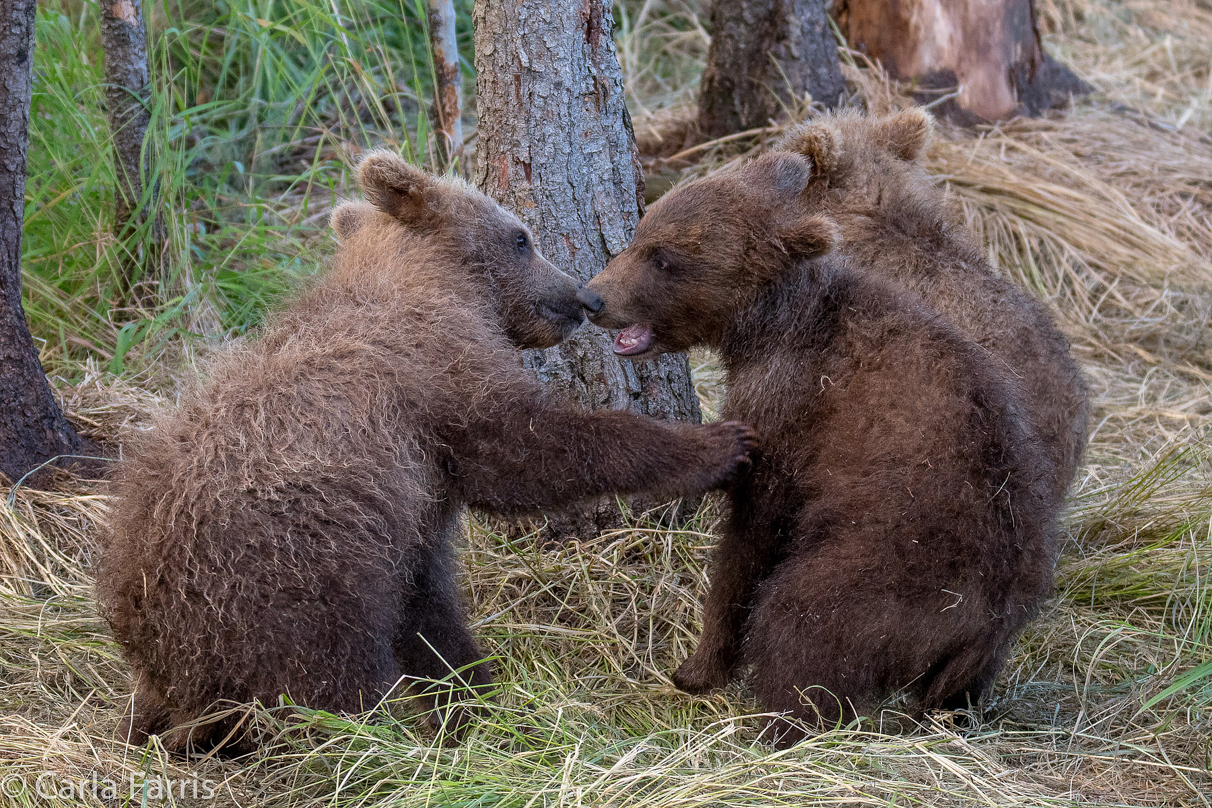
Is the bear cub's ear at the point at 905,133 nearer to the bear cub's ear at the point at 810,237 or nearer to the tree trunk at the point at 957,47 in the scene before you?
the bear cub's ear at the point at 810,237

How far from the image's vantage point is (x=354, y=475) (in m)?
3.28

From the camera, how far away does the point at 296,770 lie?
3143 mm

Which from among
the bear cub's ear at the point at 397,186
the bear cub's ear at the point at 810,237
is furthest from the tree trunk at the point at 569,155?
the bear cub's ear at the point at 810,237

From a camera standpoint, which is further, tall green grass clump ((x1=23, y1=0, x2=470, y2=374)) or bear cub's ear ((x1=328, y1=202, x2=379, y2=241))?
tall green grass clump ((x1=23, y1=0, x2=470, y2=374))

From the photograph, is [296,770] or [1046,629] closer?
[296,770]

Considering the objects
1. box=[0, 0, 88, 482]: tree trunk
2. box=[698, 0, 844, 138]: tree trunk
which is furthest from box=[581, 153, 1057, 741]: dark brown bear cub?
box=[698, 0, 844, 138]: tree trunk

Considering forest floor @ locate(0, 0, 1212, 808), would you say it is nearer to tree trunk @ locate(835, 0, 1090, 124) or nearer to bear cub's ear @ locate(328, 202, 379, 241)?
tree trunk @ locate(835, 0, 1090, 124)

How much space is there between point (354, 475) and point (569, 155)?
1.80 meters

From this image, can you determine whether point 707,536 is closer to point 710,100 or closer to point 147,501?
point 147,501

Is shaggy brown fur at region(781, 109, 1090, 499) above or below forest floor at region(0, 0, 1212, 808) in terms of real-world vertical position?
above

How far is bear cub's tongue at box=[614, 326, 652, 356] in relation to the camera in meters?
4.10

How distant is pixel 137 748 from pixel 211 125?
5775 millimetres

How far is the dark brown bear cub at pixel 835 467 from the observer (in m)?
3.29

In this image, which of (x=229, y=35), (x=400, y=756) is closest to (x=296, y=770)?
(x=400, y=756)
